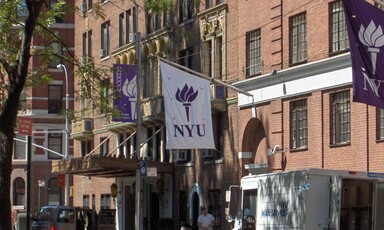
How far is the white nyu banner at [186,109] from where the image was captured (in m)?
33.6

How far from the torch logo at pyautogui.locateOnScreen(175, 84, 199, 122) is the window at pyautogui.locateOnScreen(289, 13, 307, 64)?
12.9 ft

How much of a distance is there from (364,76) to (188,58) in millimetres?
24942

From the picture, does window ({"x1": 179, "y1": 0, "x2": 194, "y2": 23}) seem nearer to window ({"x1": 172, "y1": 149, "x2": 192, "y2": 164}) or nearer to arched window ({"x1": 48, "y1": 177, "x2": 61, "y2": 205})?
window ({"x1": 172, "y1": 149, "x2": 192, "y2": 164})

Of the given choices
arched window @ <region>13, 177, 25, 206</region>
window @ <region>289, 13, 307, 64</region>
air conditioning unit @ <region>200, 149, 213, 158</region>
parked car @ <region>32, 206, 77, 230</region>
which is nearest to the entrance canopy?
air conditioning unit @ <region>200, 149, 213, 158</region>

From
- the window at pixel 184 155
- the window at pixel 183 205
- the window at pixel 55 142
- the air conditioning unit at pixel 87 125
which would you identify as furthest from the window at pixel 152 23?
the window at pixel 55 142

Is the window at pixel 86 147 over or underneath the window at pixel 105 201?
over

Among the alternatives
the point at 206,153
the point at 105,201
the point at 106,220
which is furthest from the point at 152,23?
the point at 105,201

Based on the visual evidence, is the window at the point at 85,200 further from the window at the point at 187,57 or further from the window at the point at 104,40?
the window at the point at 187,57

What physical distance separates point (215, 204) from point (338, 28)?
39.0ft

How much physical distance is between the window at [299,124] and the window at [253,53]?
3155 millimetres

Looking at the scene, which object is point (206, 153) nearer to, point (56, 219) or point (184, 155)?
point (184, 155)

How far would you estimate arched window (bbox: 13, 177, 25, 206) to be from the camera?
246 feet

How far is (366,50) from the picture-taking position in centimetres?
1934

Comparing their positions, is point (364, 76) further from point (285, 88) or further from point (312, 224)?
point (285, 88)
